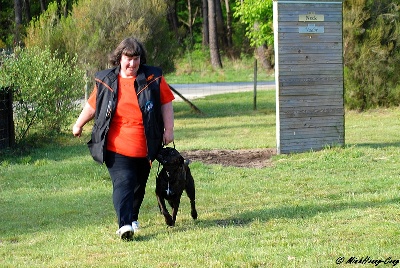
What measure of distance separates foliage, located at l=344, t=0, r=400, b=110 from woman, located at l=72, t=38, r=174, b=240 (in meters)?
14.6

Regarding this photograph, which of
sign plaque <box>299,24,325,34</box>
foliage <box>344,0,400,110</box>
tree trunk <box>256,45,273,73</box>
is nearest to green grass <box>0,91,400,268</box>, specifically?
sign plaque <box>299,24,325,34</box>

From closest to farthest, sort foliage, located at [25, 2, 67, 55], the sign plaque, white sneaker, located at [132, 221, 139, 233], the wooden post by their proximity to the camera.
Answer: white sneaker, located at [132, 221, 139, 233] → the wooden post → the sign plaque → foliage, located at [25, 2, 67, 55]

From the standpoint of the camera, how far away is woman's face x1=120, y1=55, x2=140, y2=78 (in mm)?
7629

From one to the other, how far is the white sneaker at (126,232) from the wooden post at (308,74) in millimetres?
6894

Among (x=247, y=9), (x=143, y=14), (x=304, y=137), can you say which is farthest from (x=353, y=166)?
(x=247, y=9)

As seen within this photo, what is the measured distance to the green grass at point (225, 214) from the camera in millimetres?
6805

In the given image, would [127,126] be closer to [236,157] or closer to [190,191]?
[190,191]

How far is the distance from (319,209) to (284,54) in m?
5.68

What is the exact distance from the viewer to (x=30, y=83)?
16500 millimetres

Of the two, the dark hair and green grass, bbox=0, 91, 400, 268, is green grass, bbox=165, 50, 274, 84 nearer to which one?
green grass, bbox=0, 91, 400, 268

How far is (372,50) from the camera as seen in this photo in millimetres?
21672

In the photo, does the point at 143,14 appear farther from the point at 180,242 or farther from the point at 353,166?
the point at 180,242

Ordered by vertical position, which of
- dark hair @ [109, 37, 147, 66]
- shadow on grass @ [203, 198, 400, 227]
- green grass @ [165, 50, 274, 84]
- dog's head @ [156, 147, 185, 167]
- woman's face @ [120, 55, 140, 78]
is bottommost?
green grass @ [165, 50, 274, 84]

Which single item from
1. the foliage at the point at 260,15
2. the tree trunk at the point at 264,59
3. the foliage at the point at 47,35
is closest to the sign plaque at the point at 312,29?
the foliage at the point at 47,35
